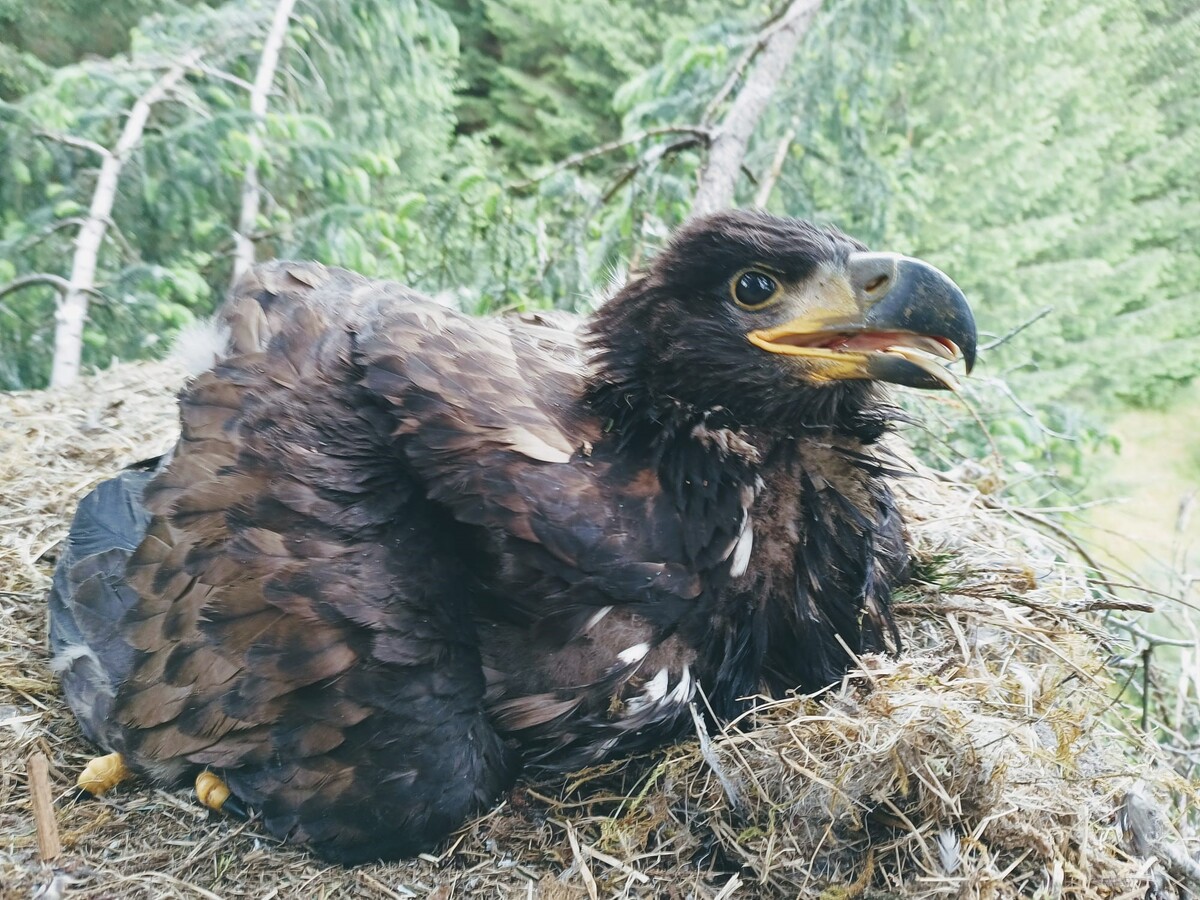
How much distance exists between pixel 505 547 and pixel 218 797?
3.12 feet

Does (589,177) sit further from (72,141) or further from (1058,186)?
(1058,186)

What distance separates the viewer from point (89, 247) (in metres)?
4.93

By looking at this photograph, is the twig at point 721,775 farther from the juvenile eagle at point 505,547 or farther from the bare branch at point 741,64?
the bare branch at point 741,64

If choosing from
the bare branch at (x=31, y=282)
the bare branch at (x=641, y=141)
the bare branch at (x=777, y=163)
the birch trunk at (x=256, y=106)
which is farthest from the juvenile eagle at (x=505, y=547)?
the birch trunk at (x=256, y=106)

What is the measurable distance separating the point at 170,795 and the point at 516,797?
878 mm

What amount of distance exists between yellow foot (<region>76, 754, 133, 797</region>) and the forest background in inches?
88.6

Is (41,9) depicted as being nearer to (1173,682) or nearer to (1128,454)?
(1173,682)

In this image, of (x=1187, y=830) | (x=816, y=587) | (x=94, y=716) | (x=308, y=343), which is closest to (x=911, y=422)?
(x=816, y=587)

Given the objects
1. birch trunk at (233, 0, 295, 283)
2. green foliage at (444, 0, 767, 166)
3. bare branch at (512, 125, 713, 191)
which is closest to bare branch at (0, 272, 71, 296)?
birch trunk at (233, 0, 295, 283)

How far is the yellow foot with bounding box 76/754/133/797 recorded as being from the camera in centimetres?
226

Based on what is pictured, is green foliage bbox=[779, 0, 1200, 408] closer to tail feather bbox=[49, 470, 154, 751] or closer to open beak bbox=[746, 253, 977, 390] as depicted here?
open beak bbox=[746, 253, 977, 390]

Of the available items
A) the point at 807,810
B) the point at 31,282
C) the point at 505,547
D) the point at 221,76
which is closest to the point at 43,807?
the point at 505,547

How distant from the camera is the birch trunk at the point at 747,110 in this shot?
14.8 ft

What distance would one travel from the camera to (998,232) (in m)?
8.65
